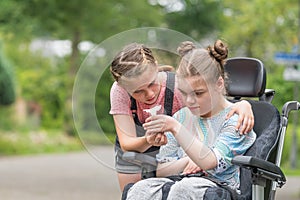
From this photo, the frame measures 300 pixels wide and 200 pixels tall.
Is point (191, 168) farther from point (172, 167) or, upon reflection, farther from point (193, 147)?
point (193, 147)

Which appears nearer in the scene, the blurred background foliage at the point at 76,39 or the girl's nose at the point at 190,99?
the girl's nose at the point at 190,99

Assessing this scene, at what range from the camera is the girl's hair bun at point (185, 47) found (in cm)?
426

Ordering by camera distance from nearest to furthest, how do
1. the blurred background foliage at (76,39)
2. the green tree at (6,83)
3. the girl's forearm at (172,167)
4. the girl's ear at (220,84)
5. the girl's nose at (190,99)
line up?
the girl's nose at (190,99), the girl's ear at (220,84), the girl's forearm at (172,167), the blurred background foliage at (76,39), the green tree at (6,83)

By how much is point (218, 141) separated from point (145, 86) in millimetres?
518

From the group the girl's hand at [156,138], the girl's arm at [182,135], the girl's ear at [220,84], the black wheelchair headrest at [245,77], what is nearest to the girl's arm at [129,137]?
the girl's hand at [156,138]

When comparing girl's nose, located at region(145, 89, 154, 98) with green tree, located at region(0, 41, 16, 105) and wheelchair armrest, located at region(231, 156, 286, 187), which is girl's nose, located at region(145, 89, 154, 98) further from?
green tree, located at region(0, 41, 16, 105)

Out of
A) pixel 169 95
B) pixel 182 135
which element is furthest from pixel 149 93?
pixel 182 135

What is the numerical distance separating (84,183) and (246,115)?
333 inches

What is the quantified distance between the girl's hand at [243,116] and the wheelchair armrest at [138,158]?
49 cm

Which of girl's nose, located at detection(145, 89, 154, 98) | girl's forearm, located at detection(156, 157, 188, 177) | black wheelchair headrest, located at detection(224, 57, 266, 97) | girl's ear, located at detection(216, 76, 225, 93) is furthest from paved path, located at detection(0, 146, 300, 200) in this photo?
girl's nose, located at detection(145, 89, 154, 98)

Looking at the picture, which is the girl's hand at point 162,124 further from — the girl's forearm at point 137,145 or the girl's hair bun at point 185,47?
the girl's hair bun at point 185,47

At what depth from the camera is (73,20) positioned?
12250mm

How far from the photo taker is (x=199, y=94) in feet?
13.4

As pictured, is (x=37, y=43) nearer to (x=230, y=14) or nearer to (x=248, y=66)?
(x=230, y=14)
